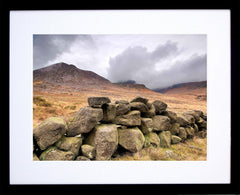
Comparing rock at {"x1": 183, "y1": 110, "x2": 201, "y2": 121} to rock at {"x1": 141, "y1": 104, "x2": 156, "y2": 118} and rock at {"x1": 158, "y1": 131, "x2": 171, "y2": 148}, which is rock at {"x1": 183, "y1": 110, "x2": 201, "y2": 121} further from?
rock at {"x1": 141, "y1": 104, "x2": 156, "y2": 118}

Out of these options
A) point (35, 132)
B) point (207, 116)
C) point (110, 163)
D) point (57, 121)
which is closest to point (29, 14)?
point (57, 121)

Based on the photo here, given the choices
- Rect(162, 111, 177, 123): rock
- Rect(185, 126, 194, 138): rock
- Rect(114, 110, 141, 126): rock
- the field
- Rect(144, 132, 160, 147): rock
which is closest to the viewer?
the field

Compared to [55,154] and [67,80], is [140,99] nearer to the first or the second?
[67,80]

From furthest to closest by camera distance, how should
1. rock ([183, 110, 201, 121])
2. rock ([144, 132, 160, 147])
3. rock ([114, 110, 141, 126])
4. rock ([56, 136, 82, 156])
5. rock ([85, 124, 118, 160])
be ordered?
rock ([183, 110, 201, 121])
rock ([144, 132, 160, 147])
rock ([114, 110, 141, 126])
rock ([85, 124, 118, 160])
rock ([56, 136, 82, 156])

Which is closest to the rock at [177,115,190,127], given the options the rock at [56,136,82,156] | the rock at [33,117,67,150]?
the rock at [56,136,82,156]

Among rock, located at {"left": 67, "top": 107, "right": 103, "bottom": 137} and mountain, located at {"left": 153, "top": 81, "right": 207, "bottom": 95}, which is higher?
mountain, located at {"left": 153, "top": 81, "right": 207, "bottom": 95}

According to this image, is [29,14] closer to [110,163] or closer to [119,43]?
[119,43]
